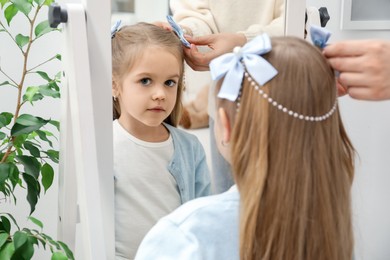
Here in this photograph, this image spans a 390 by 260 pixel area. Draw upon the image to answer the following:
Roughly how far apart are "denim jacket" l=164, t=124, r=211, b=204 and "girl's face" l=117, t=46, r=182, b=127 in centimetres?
6

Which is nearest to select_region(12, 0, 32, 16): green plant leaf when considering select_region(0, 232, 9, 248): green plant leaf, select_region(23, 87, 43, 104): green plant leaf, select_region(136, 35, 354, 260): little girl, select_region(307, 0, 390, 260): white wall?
select_region(23, 87, 43, 104): green plant leaf

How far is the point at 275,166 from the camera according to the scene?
836 mm

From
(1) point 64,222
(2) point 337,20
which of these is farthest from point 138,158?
(2) point 337,20

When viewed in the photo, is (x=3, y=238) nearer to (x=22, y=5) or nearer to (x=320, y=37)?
(x=22, y=5)

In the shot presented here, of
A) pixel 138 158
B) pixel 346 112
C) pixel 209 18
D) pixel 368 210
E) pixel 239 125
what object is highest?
pixel 209 18

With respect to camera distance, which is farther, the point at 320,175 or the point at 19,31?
the point at 19,31

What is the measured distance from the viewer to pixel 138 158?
1170 millimetres

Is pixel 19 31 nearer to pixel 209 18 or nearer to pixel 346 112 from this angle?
pixel 209 18

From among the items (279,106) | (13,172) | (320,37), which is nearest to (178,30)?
(320,37)

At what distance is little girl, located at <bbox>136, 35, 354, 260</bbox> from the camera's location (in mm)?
822

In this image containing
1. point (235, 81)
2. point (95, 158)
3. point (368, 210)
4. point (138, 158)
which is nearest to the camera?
point (235, 81)

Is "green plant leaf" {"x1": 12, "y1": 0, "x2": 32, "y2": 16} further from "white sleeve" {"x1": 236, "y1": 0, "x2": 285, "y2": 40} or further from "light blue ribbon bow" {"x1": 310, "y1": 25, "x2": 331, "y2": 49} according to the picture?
"light blue ribbon bow" {"x1": 310, "y1": 25, "x2": 331, "y2": 49}

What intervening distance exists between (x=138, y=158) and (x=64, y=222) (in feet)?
0.82

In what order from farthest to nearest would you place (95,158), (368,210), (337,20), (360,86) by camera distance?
1. (368,210)
2. (337,20)
3. (95,158)
4. (360,86)
